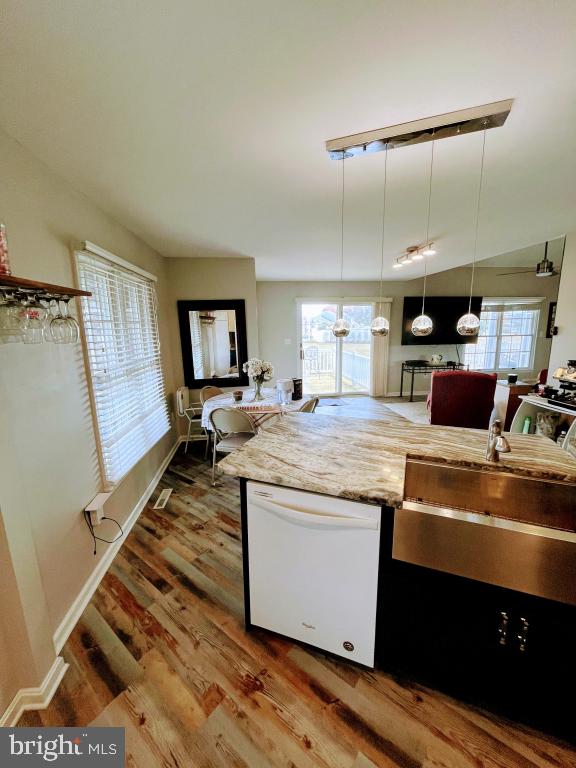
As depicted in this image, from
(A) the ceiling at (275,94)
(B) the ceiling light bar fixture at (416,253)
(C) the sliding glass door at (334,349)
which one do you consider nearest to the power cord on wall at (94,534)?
(A) the ceiling at (275,94)

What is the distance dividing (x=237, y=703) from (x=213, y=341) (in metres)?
3.42

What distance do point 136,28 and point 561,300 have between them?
14.3 feet

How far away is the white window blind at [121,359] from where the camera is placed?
1909 millimetres

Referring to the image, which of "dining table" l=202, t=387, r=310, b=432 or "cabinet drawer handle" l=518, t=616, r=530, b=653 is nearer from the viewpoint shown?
"cabinet drawer handle" l=518, t=616, r=530, b=653

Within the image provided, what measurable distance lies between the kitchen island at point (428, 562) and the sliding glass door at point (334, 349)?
4.88m

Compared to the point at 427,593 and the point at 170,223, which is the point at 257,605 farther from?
the point at 170,223

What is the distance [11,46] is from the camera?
894 millimetres

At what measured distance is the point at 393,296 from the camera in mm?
6258

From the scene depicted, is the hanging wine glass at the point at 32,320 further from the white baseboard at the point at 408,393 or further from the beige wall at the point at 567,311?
the white baseboard at the point at 408,393

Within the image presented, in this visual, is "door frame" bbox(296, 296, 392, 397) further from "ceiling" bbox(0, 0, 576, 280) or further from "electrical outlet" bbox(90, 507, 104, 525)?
"electrical outlet" bbox(90, 507, 104, 525)

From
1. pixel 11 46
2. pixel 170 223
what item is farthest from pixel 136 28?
pixel 170 223

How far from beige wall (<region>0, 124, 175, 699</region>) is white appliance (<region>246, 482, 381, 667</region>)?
0.91m

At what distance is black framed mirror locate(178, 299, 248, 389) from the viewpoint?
3.75 m

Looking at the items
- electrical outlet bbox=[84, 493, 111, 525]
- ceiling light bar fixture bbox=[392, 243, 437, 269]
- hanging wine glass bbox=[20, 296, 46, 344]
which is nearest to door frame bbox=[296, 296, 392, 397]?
ceiling light bar fixture bbox=[392, 243, 437, 269]
